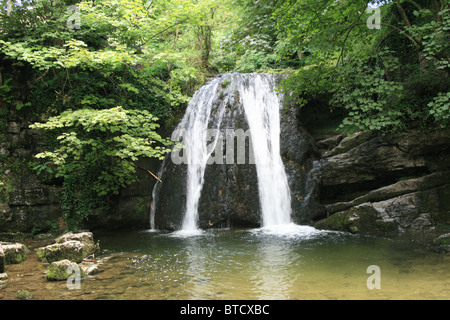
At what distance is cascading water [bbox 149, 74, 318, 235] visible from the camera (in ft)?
27.3

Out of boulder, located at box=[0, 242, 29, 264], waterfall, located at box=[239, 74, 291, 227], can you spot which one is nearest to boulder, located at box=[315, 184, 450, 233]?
waterfall, located at box=[239, 74, 291, 227]

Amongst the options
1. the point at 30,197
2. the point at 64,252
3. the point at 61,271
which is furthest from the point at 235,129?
the point at 61,271

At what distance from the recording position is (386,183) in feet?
25.6

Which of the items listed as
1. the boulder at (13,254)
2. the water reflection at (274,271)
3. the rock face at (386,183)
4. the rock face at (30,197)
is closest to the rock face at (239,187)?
the rock face at (386,183)

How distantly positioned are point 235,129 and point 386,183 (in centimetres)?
442

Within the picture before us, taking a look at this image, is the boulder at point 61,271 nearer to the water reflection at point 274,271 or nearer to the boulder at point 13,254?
the boulder at point 13,254

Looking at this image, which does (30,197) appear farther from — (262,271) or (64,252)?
(262,271)

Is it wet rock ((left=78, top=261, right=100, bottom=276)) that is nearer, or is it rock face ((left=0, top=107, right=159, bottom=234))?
wet rock ((left=78, top=261, right=100, bottom=276))

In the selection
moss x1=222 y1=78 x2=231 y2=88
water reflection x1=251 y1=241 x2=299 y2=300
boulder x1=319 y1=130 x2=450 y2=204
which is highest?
moss x1=222 y1=78 x2=231 y2=88

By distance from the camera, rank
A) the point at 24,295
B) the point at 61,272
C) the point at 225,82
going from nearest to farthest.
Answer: the point at 24,295 → the point at 61,272 → the point at 225,82

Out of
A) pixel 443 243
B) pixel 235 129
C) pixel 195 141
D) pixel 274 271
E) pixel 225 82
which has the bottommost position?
pixel 274 271

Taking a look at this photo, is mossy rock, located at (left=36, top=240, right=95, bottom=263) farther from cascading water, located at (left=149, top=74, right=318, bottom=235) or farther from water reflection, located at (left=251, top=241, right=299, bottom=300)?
water reflection, located at (left=251, top=241, right=299, bottom=300)

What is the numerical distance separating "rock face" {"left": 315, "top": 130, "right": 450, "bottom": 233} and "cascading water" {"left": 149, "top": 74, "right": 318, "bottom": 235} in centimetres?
131
